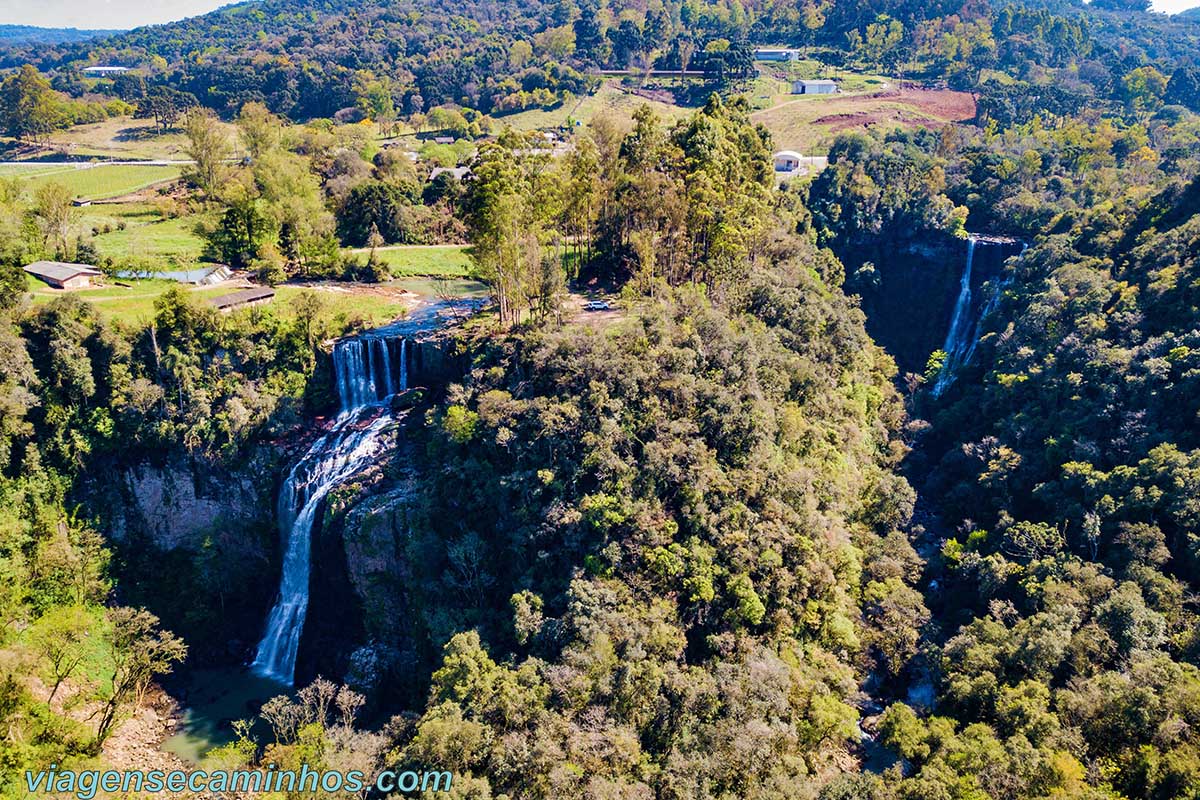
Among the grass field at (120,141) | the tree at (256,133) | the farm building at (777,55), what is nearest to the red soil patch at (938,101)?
the farm building at (777,55)

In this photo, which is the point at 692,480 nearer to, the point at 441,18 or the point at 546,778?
the point at 546,778

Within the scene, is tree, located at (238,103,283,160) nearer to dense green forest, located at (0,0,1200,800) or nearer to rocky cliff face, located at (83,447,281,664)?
dense green forest, located at (0,0,1200,800)

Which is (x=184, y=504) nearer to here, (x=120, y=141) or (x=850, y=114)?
(x=120, y=141)

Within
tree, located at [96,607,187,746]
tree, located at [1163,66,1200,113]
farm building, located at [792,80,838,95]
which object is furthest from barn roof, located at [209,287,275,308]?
tree, located at [1163,66,1200,113]

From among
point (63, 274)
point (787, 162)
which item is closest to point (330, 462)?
point (63, 274)

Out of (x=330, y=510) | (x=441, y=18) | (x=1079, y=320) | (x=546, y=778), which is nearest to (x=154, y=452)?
(x=330, y=510)

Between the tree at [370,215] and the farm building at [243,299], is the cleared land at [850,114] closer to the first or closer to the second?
the tree at [370,215]

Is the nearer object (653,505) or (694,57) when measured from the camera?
(653,505)
